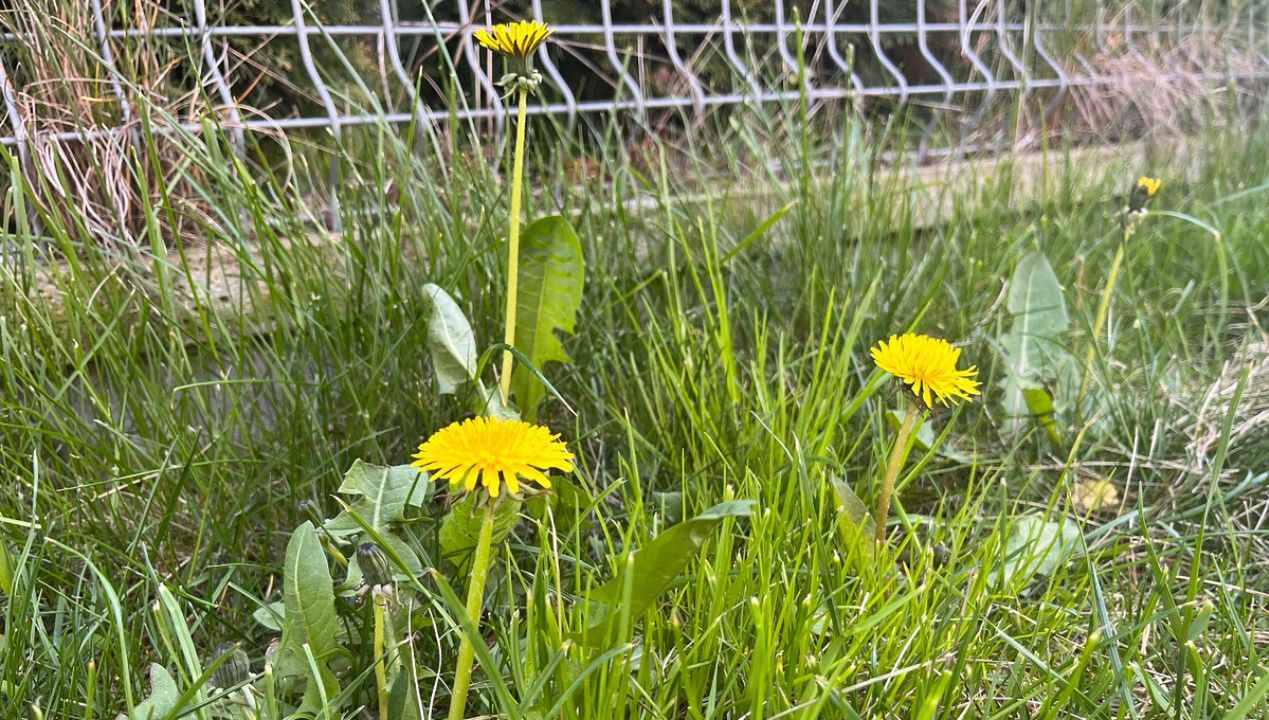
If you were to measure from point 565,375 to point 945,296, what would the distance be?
83cm

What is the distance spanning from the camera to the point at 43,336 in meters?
1.24

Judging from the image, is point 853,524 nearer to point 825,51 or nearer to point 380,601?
point 380,601

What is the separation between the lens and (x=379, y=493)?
0.90 metres

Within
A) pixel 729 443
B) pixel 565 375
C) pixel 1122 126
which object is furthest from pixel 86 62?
pixel 1122 126

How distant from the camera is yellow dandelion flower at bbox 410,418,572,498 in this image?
1.99 feet

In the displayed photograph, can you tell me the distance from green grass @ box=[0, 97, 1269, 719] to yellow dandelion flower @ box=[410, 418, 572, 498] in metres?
0.15

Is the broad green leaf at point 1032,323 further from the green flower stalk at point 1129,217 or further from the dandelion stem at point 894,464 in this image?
the dandelion stem at point 894,464

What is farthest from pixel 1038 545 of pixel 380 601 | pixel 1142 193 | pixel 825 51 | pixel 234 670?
pixel 825 51

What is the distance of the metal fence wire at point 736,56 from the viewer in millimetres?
1822

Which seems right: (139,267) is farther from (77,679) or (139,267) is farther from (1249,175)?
(1249,175)

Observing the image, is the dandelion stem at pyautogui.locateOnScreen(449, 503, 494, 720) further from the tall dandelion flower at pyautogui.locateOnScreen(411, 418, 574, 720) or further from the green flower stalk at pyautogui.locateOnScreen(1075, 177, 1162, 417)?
the green flower stalk at pyautogui.locateOnScreen(1075, 177, 1162, 417)

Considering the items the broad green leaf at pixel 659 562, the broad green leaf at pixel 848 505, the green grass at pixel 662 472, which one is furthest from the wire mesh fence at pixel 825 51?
the broad green leaf at pixel 659 562

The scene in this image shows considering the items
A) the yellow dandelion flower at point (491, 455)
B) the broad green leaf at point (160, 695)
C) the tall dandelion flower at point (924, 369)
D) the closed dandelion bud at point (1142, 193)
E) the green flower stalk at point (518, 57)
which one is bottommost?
the broad green leaf at point (160, 695)

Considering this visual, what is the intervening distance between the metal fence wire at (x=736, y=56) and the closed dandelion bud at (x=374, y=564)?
0.96 m
